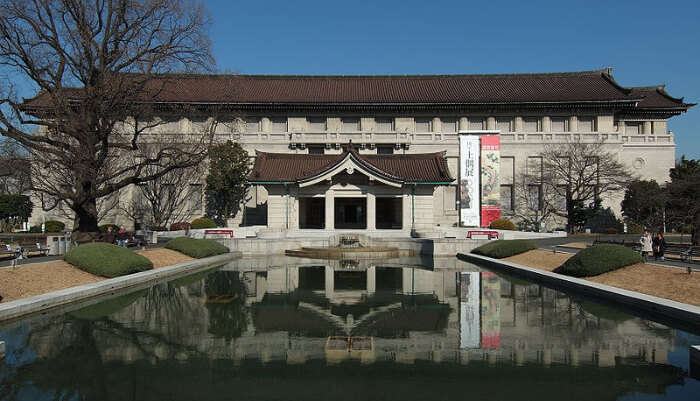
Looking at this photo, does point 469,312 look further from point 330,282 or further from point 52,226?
point 52,226

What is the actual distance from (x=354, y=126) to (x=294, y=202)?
16686 mm

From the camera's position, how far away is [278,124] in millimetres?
50344

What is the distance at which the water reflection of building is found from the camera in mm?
8586

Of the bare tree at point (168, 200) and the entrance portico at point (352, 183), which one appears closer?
the entrance portico at point (352, 183)

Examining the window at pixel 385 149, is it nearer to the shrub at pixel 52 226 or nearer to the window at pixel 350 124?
the window at pixel 350 124

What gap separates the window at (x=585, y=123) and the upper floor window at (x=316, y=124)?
2772cm

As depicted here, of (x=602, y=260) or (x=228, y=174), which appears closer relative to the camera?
(x=602, y=260)

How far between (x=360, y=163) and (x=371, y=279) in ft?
56.7

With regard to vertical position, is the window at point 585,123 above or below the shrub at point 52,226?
above

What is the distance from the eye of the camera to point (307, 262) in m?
26.0

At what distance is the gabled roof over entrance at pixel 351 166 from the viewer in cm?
3509

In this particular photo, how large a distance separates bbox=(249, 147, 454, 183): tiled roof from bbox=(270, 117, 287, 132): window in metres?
10.7

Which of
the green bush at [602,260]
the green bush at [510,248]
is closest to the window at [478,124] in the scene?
the green bush at [510,248]

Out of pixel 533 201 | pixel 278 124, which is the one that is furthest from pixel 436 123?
pixel 278 124
